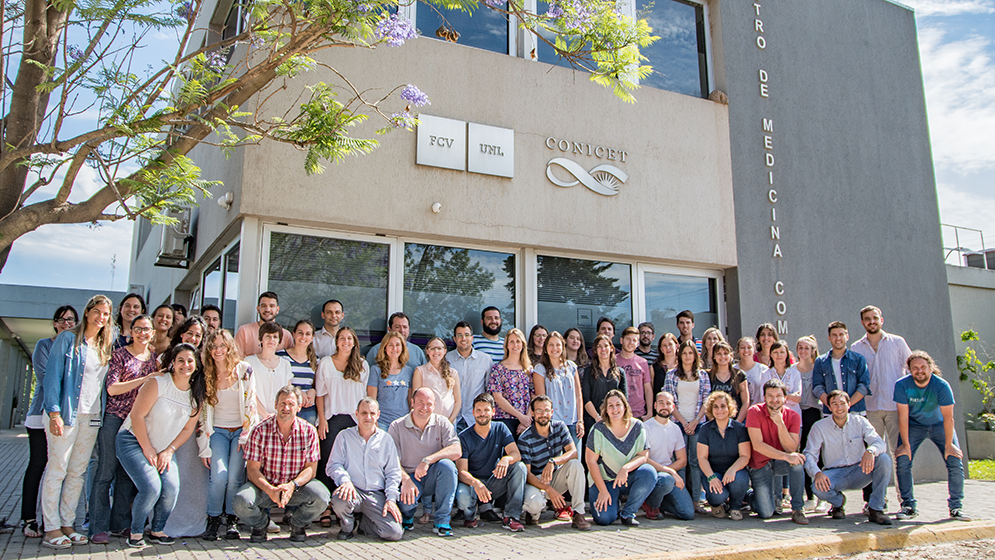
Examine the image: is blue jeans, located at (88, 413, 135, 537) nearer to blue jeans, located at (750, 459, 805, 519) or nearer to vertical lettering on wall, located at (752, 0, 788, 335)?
blue jeans, located at (750, 459, 805, 519)

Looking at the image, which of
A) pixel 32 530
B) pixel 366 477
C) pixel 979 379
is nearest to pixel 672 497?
pixel 366 477

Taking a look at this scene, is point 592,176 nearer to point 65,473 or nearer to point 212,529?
point 212,529

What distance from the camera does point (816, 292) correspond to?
10.6m

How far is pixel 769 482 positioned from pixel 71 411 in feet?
20.4

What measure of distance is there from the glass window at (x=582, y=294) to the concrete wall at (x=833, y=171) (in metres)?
1.79

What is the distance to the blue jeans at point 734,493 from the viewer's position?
277 inches

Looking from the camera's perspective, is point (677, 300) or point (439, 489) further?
point (677, 300)

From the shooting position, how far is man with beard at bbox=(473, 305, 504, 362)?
7728mm

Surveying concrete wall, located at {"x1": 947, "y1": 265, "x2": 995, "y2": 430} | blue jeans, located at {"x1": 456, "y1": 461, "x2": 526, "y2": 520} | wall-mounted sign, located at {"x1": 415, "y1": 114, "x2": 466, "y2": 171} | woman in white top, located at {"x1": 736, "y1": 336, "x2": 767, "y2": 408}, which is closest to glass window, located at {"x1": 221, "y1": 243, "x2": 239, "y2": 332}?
wall-mounted sign, located at {"x1": 415, "y1": 114, "x2": 466, "y2": 171}

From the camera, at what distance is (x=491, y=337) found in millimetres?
7902

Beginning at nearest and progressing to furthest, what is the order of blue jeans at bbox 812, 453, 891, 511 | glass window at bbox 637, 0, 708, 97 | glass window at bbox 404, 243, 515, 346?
blue jeans at bbox 812, 453, 891, 511 < glass window at bbox 404, 243, 515, 346 < glass window at bbox 637, 0, 708, 97

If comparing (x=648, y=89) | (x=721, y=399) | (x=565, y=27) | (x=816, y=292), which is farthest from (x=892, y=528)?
(x=648, y=89)

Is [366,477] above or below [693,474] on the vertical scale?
above

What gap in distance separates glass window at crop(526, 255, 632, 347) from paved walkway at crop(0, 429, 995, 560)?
8.91 ft
